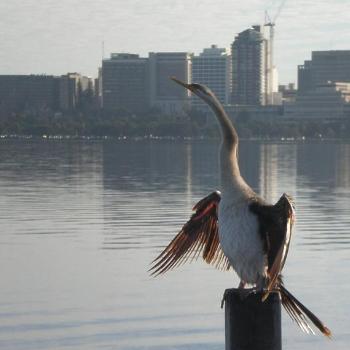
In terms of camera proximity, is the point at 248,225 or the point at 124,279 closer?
the point at 248,225

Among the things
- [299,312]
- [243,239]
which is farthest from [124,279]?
[299,312]

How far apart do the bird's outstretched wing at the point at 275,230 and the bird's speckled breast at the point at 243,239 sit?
4 centimetres

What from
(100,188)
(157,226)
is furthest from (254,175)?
(157,226)

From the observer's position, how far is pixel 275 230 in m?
8.11

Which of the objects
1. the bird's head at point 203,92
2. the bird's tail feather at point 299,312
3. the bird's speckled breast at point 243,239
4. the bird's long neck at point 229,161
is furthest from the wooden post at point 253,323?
the bird's head at point 203,92

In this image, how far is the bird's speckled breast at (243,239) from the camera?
818cm

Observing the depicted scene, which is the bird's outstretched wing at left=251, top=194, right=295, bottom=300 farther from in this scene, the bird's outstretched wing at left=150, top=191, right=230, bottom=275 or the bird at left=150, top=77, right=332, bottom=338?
the bird's outstretched wing at left=150, top=191, right=230, bottom=275

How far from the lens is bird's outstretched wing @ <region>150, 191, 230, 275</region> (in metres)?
8.71

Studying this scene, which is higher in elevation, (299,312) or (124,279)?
(299,312)

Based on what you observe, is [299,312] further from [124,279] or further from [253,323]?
[124,279]

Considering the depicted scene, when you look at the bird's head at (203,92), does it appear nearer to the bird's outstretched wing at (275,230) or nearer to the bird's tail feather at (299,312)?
the bird's outstretched wing at (275,230)

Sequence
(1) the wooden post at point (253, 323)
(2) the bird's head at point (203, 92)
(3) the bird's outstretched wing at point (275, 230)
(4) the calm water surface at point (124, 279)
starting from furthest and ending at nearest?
(4) the calm water surface at point (124, 279)
(3) the bird's outstretched wing at point (275, 230)
(2) the bird's head at point (203, 92)
(1) the wooden post at point (253, 323)

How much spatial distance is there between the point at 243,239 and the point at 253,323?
2.74ft

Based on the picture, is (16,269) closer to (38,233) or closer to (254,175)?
(38,233)
